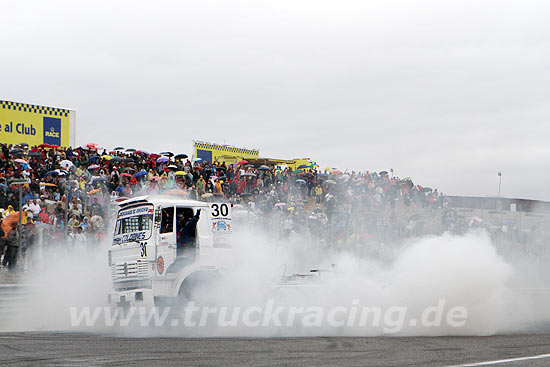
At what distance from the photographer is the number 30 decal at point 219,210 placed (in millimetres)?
12990

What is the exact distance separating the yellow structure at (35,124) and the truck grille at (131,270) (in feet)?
59.2

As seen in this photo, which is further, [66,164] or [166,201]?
[66,164]

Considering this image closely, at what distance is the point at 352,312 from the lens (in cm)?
1217

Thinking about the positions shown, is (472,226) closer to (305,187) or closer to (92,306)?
(305,187)

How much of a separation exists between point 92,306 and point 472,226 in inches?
440

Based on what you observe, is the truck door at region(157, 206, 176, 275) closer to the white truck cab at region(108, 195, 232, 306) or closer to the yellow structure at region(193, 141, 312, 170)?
the white truck cab at region(108, 195, 232, 306)

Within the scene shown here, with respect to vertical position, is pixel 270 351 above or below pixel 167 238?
below

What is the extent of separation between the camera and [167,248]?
1237 centimetres

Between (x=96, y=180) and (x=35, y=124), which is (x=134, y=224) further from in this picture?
(x=35, y=124)

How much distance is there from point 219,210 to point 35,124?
64.8 feet

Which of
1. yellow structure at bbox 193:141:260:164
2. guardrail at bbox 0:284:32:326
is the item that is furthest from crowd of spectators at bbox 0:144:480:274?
yellow structure at bbox 193:141:260:164

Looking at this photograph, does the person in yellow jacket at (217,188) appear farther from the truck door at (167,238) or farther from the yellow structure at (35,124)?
the yellow structure at (35,124)

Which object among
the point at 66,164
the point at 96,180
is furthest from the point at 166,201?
the point at 66,164

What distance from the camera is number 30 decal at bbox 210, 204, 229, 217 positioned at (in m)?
13.0
